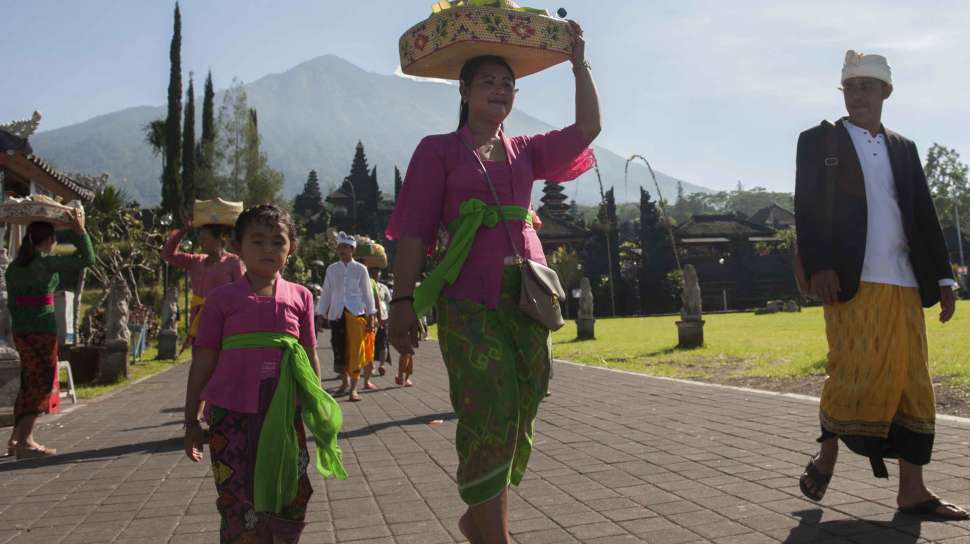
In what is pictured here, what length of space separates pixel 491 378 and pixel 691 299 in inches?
571

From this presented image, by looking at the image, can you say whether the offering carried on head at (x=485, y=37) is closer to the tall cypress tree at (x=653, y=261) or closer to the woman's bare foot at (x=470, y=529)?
the woman's bare foot at (x=470, y=529)

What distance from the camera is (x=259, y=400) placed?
130 inches

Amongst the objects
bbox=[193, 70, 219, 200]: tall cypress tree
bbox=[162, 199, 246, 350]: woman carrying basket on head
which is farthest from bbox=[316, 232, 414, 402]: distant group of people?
bbox=[193, 70, 219, 200]: tall cypress tree

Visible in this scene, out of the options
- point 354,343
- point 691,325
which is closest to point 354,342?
point 354,343

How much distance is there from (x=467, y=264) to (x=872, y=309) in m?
2.05

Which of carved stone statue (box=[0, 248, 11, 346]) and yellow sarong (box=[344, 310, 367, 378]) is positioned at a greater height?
carved stone statue (box=[0, 248, 11, 346])

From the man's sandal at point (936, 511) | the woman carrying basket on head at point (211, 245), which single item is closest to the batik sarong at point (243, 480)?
the man's sandal at point (936, 511)

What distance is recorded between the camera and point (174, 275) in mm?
34500

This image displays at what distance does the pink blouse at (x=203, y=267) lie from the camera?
21.5 ft

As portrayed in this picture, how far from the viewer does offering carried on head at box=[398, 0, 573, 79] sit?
115 inches

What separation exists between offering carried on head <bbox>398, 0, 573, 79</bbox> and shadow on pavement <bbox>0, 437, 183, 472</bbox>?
470 cm

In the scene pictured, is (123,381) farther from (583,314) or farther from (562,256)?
(562,256)

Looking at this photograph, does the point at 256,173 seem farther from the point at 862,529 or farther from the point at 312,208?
the point at 862,529

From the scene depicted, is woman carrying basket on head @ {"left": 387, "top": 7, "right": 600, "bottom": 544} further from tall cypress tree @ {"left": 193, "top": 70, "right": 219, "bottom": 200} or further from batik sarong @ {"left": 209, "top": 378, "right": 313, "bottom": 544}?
tall cypress tree @ {"left": 193, "top": 70, "right": 219, "bottom": 200}
